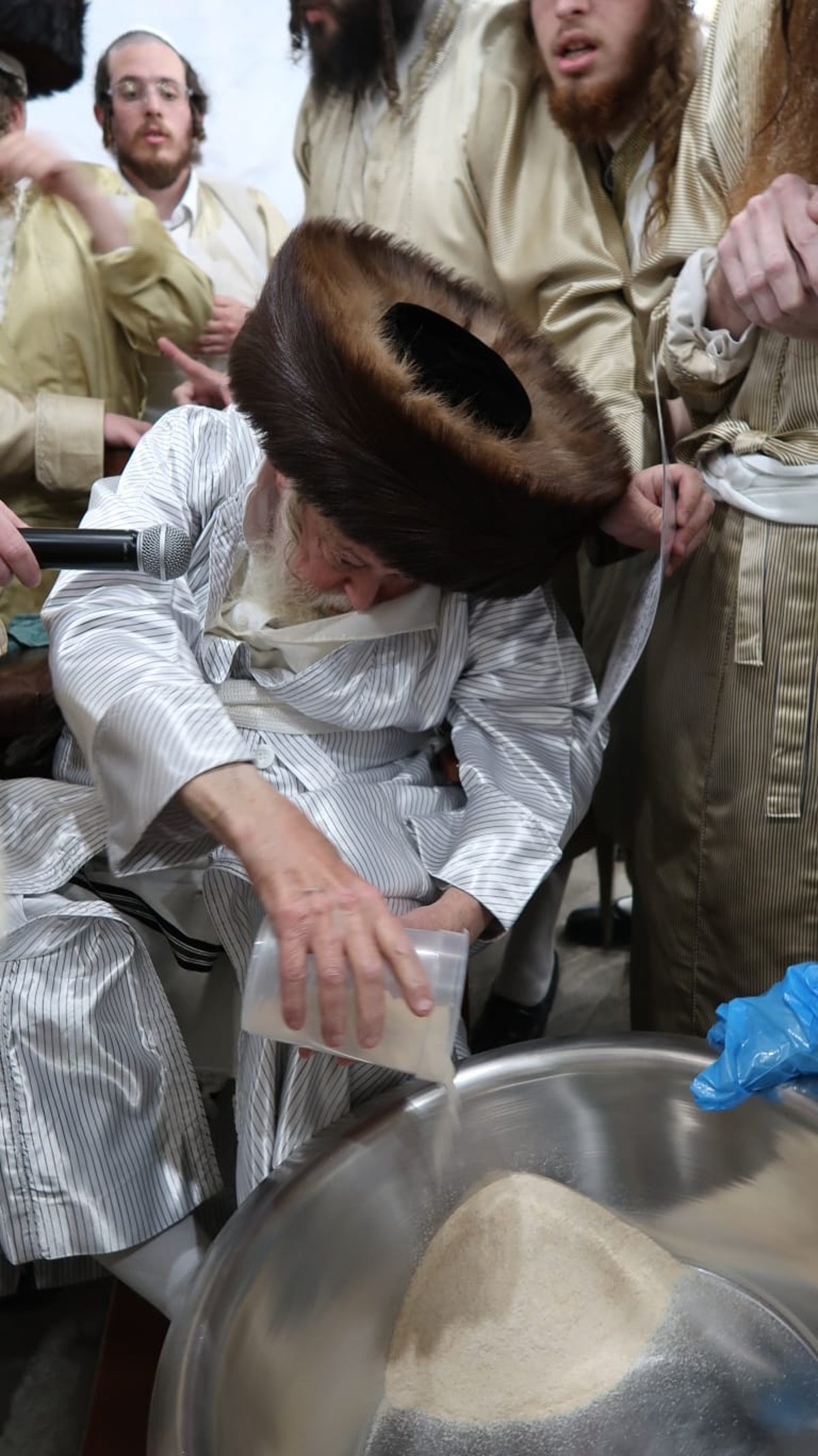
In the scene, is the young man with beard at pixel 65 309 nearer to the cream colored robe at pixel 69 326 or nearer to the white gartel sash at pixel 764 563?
the cream colored robe at pixel 69 326

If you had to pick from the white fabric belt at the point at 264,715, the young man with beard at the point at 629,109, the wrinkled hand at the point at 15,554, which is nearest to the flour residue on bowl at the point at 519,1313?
the white fabric belt at the point at 264,715

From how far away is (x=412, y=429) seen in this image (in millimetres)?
1120

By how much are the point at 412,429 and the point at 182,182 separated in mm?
1084

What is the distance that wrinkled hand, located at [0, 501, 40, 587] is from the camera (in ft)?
4.14

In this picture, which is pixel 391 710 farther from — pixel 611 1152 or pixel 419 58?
pixel 419 58

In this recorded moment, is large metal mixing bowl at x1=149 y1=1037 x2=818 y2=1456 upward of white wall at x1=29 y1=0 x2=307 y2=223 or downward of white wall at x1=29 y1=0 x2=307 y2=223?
downward

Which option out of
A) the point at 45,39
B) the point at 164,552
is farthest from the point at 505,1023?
the point at 45,39

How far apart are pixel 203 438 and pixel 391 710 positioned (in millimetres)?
417

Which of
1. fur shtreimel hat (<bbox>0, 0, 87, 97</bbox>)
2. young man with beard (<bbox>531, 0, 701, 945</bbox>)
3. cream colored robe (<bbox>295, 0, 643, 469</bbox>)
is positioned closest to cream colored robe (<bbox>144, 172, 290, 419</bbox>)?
cream colored robe (<bbox>295, 0, 643, 469</bbox>)

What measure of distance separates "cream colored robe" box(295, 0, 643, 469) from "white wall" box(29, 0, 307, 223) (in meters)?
0.05

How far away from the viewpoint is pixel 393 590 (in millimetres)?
1365

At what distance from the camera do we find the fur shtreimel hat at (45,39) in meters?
1.89

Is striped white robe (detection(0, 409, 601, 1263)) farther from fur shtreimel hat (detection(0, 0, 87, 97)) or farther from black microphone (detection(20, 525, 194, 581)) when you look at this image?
fur shtreimel hat (detection(0, 0, 87, 97))

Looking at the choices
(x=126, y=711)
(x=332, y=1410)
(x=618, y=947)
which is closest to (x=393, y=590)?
(x=126, y=711)
